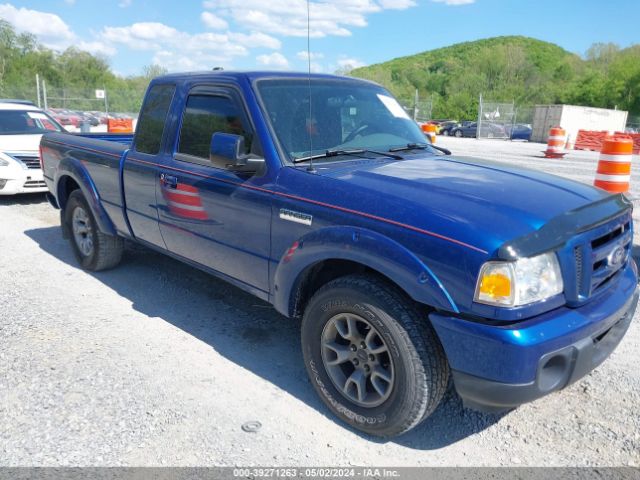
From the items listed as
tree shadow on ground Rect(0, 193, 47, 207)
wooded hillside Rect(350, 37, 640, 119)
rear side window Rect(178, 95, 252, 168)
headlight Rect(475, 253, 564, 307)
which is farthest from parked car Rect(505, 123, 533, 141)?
headlight Rect(475, 253, 564, 307)

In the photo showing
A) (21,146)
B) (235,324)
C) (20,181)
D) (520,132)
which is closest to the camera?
(235,324)

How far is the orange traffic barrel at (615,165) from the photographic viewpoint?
6684mm

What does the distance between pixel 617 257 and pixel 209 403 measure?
2.42 metres

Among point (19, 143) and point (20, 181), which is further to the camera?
point (19, 143)

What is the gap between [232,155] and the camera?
311cm

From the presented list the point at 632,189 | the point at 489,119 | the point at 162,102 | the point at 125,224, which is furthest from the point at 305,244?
the point at 489,119

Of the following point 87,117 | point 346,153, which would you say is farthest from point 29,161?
point 87,117

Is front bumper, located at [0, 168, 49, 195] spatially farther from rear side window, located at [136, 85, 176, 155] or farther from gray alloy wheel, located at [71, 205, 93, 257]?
rear side window, located at [136, 85, 176, 155]

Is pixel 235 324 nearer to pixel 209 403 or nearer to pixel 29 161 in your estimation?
pixel 209 403

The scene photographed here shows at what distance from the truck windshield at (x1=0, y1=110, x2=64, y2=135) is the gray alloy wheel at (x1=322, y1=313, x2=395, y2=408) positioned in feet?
28.2

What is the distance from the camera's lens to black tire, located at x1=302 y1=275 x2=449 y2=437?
2.52m

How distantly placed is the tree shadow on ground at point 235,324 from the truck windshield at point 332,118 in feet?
4.64

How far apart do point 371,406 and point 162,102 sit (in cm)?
291

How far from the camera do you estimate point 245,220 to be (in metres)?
3.35
